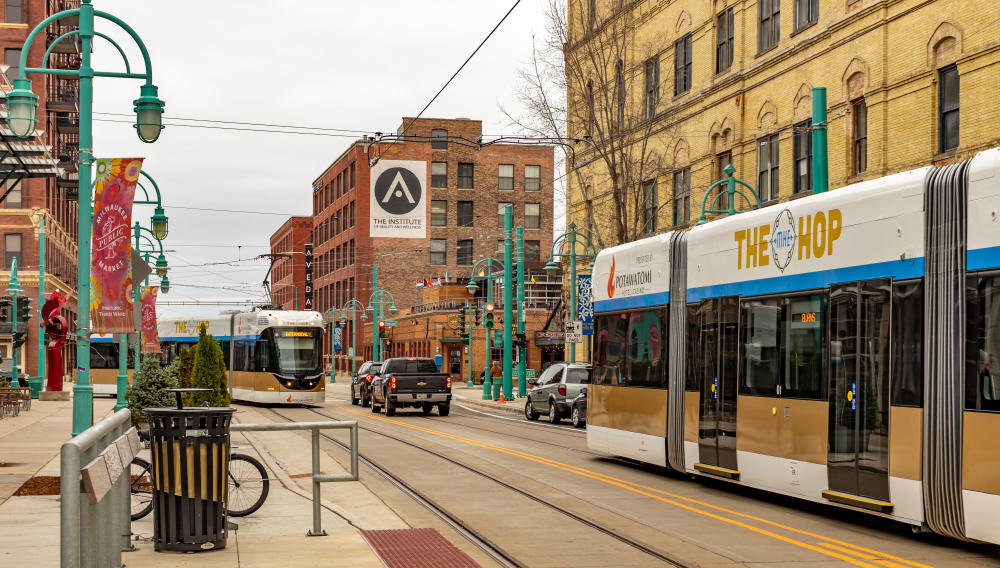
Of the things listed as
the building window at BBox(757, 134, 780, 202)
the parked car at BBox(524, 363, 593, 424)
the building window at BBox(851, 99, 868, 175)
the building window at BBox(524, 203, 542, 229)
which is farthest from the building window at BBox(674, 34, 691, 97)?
the building window at BBox(524, 203, 542, 229)

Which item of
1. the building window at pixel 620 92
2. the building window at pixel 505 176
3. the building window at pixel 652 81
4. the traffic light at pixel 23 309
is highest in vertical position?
the building window at pixel 505 176

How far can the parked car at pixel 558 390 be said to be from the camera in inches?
1352

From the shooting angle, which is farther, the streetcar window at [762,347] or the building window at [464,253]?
the building window at [464,253]

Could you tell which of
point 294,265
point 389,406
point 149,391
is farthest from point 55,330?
point 294,265

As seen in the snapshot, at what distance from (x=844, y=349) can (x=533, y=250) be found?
9292 cm

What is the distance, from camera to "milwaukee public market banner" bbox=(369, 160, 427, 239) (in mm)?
84250

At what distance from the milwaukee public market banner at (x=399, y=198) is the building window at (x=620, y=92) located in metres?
43.0

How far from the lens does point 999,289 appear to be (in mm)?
10203

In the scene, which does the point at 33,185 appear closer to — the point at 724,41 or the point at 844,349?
the point at 724,41

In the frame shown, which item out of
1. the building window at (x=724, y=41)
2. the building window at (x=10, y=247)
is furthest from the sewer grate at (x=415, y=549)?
the building window at (x=10, y=247)

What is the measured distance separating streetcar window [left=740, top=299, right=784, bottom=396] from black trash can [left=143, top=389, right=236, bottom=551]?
658cm

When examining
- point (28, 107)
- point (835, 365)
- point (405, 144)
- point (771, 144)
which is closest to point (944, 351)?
point (835, 365)

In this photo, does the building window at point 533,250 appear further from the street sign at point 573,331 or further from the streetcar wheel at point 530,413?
the streetcar wheel at point 530,413

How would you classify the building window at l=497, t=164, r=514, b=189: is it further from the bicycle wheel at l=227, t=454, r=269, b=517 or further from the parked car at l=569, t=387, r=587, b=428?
the bicycle wheel at l=227, t=454, r=269, b=517
